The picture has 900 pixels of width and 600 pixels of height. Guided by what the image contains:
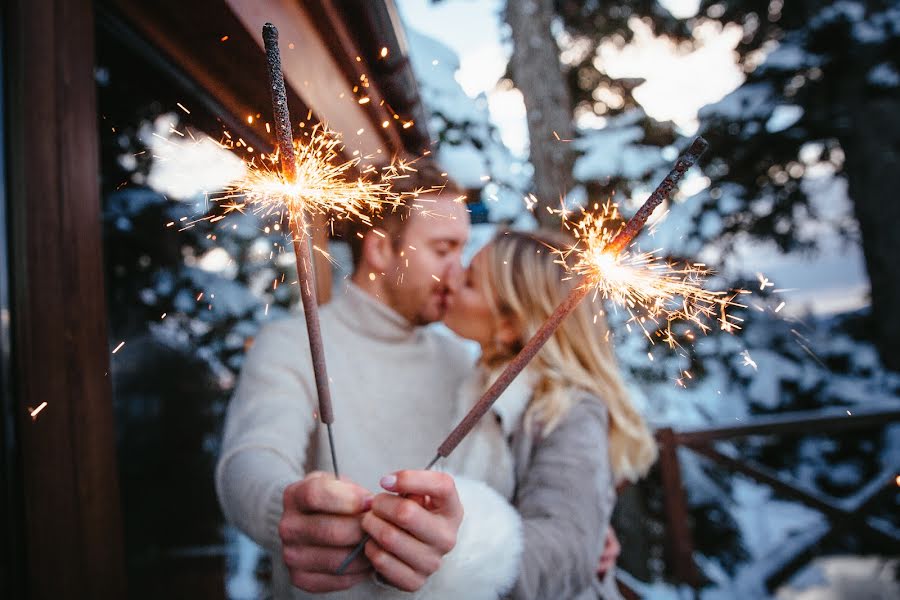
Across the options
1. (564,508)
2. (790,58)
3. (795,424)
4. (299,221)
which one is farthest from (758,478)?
(790,58)

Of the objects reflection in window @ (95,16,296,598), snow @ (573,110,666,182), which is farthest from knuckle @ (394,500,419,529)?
snow @ (573,110,666,182)

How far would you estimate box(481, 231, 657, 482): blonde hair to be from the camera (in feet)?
5.55

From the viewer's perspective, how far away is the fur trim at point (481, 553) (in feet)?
3.36

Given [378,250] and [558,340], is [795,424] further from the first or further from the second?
[378,250]

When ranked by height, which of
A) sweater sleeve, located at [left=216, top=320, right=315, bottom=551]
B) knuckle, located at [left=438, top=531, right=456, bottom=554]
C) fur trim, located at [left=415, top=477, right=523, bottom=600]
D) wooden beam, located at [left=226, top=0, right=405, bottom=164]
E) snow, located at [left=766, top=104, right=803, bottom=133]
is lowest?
fur trim, located at [left=415, top=477, right=523, bottom=600]

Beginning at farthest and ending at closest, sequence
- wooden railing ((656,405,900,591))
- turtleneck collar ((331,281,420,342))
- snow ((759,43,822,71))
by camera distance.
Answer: snow ((759,43,822,71)) → wooden railing ((656,405,900,591)) → turtleneck collar ((331,281,420,342))

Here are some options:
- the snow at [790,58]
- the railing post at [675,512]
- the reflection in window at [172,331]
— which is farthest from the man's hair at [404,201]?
the snow at [790,58]

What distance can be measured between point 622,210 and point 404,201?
3.29 meters

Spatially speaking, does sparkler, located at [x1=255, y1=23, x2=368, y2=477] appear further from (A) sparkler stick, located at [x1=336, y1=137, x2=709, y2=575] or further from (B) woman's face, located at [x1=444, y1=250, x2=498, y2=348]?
(B) woman's face, located at [x1=444, y1=250, x2=498, y2=348]

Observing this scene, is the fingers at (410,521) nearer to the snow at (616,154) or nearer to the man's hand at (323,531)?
the man's hand at (323,531)

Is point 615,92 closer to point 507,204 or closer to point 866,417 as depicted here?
point 507,204

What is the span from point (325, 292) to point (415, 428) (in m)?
1.21

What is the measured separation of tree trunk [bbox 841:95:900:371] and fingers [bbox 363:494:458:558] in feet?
18.2

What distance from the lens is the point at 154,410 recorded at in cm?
332
